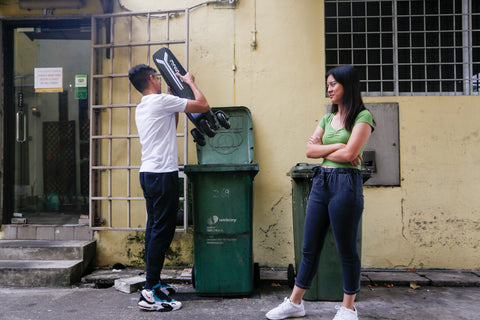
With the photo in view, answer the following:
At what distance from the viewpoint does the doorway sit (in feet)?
15.3

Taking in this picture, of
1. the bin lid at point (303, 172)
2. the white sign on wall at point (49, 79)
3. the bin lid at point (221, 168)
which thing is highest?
the white sign on wall at point (49, 79)

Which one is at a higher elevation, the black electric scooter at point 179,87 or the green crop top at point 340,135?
the black electric scooter at point 179,87

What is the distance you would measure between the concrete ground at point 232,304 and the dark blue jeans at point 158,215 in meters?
0.37

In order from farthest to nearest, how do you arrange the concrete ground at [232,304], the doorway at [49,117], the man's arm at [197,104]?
1. the doorway at [49,117]
2. the man's arm at [197,104]
3. the concrete ground at [232,304]

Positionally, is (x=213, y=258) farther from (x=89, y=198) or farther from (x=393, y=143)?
(x=393, y=143)

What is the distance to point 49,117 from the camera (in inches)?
185

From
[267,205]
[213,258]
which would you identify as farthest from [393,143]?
[213,258]

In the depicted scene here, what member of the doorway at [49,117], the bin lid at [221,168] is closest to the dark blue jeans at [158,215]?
the bin lid at [221,168]

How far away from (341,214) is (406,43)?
288 centimetres

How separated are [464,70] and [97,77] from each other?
426cm

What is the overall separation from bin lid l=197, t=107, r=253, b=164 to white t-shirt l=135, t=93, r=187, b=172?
40.2 inches

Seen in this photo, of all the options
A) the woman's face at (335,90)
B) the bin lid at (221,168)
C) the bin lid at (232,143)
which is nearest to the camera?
the woman's face at (335,90)

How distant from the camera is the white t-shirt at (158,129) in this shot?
10.3 feet

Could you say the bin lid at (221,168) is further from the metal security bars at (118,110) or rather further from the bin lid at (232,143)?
the metal security bars at (118,110)
